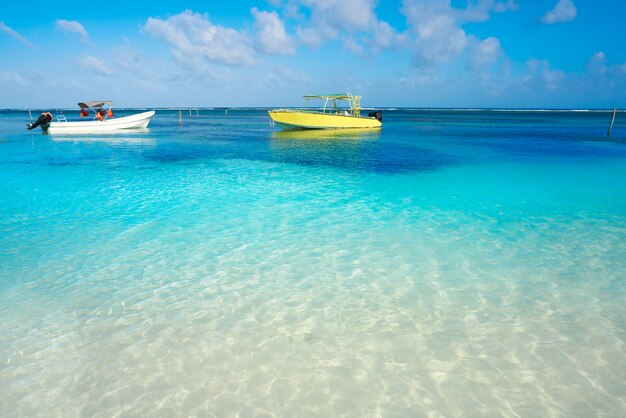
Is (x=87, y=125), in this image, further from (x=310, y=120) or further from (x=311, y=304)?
(x=311, y=304)

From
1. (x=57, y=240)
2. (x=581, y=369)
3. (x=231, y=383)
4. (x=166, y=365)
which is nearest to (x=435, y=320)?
(x=581, y=369)

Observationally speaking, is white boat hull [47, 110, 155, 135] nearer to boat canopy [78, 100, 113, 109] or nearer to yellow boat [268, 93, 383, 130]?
boat canopy [78, 100, 113, 109]

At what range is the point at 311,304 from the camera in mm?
5289

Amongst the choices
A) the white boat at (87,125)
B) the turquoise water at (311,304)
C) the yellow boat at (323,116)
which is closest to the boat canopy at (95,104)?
the white boat at (87,125)

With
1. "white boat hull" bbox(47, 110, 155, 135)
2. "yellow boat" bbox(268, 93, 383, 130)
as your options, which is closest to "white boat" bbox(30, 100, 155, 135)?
"white boat hull" bbox(47, 110, 155, 135)

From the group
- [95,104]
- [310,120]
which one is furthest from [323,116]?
[95,104]

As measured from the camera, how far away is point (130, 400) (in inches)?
138

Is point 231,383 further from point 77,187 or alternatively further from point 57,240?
point 77,187

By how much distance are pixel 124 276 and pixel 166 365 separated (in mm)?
2626

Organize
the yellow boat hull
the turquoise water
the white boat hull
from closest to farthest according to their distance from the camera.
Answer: the turquoise water, the white boat hull, the yellow boat hull

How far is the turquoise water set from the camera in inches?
143

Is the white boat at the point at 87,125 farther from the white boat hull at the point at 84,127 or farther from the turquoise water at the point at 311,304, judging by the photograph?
the turquoise water at the point at 311,304

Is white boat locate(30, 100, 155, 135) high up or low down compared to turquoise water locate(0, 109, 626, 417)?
up

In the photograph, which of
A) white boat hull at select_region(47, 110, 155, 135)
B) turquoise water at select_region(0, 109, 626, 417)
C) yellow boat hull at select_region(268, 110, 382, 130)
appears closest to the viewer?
turquoise water at select_region(0, 109, 626, 417)
